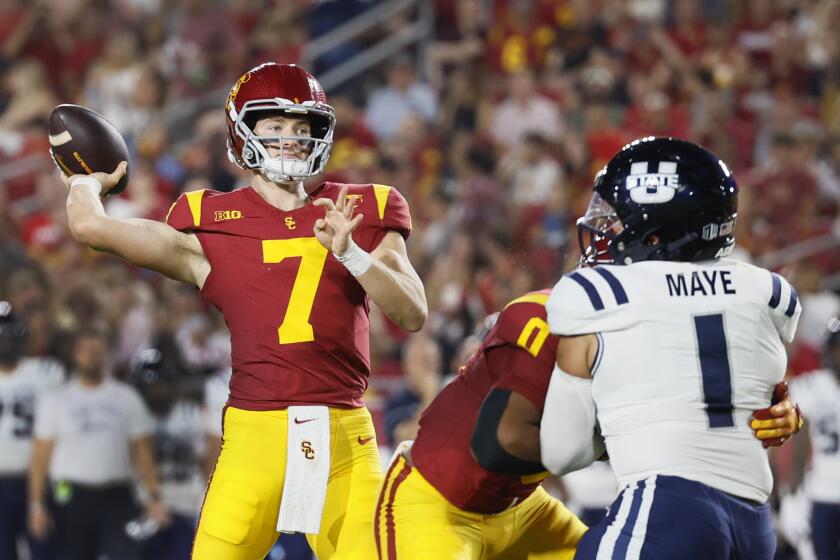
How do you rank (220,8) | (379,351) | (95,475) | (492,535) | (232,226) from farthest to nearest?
(220,8) < (379,351) < (95,475) < (232,226) < (492,535)

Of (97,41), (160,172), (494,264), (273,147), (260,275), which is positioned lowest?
(260,275)

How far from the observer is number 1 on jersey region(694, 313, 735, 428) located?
2.99m

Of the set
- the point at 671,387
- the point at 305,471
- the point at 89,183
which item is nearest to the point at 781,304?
the point at 671,387

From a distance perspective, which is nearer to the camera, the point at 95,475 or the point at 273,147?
Result: the point at 273,147

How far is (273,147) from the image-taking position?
3.89 metres

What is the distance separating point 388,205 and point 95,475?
458 centimetres

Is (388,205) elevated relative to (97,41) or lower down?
lower down

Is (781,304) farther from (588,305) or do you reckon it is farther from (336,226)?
(336,226)

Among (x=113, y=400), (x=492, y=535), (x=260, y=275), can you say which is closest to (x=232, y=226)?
(x=260, y=275)

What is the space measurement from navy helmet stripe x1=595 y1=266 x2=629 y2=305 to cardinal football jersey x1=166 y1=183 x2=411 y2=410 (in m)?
1.00

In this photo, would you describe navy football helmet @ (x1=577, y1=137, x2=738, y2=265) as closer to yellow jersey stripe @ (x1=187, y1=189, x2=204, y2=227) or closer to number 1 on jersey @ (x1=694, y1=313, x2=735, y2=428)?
number 1 on jersey @ (x1=694, y1=313, x2=735, y2=428)

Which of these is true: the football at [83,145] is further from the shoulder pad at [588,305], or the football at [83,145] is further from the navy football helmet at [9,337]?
the navy football helmet at [9,337]

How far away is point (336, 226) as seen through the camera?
354 centimetres

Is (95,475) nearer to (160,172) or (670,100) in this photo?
(160,172)
